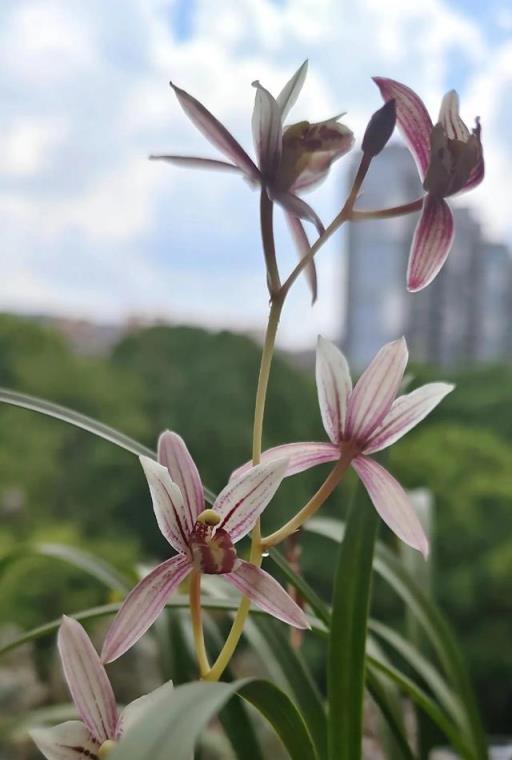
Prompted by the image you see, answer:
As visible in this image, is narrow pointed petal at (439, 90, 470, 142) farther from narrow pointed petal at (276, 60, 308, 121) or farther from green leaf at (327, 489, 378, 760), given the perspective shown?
green leaf at (327, 489, 378, 760)

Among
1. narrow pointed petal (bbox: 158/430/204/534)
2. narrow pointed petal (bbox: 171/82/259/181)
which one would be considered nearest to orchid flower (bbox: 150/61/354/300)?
narrow pointed petal (bbox: 171/82/259/181)

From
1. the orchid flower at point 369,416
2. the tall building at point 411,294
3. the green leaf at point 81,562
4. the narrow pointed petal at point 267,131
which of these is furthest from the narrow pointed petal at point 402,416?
the tall building at point 411,294

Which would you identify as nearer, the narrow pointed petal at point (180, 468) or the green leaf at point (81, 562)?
the narrow pointed petal at point (180, 468)

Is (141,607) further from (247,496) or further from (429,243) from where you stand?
(429,243)

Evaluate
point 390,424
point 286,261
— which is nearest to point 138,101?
point 286,261

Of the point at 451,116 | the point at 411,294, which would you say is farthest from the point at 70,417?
the point at 411,294

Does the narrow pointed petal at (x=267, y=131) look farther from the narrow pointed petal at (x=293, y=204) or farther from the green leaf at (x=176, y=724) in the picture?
the green leaf at (x=176, y=724)
